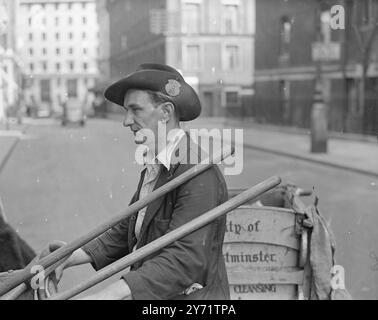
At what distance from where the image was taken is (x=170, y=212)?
1841 millimetres

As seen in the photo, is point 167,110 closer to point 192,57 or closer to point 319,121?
point 192,57

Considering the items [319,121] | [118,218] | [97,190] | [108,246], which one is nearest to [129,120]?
[118,218]

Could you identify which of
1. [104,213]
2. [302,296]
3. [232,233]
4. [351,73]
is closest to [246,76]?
[232,233]

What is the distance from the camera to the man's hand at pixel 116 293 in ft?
5.56

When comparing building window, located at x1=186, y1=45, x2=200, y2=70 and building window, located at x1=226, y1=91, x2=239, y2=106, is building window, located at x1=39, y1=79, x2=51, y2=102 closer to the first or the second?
building window, located at x1=186, y1=45, x2=200, y2=70

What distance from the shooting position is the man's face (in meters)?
1.82

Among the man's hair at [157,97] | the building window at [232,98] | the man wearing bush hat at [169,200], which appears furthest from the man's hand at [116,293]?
the building window at [232,98]

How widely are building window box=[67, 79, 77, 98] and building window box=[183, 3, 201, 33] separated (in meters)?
0.44

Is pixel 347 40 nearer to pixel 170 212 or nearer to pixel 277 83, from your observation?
pixel 277 83

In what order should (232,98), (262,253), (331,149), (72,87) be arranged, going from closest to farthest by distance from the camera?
(72,87)
(262,253)
(232,98)
(331,149)

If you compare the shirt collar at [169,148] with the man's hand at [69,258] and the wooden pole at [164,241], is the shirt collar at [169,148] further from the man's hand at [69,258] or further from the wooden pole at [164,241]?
the man's hand at [69,258]

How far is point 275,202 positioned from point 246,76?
3.46 ft

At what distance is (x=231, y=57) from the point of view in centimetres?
262

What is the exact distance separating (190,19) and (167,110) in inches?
30.8
